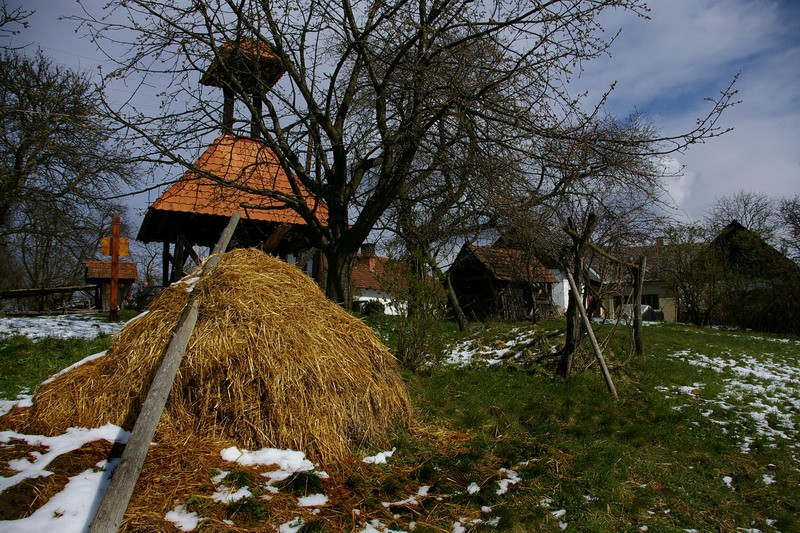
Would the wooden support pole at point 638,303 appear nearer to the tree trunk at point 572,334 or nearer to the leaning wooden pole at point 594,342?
the tree trunk at point 572,334

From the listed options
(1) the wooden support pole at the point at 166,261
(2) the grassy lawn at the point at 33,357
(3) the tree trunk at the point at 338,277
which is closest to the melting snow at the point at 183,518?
(2) the grassy lawn at the point at 33,357

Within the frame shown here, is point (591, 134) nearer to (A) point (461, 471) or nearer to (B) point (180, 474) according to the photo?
(A) point (461, 471)

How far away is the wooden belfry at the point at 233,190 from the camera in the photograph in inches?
262

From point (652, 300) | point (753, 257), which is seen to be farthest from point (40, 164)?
point (652, 300)

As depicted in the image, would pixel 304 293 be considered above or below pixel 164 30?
below

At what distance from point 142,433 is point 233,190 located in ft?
17.5

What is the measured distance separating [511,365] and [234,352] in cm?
487

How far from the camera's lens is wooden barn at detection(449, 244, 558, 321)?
63.0 feet

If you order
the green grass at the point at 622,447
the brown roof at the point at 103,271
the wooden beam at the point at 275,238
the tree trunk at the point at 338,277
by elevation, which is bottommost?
the green grass at the point at 622,447

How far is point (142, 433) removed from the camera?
2.95 meters

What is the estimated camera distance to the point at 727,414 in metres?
5.88

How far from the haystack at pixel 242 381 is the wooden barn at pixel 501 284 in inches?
568

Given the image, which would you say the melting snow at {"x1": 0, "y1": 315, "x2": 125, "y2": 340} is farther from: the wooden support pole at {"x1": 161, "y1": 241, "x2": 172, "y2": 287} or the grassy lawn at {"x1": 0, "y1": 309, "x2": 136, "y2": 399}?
the wooden support pole at {"x1": 161, "y1": 241, "x2": 172, "y2": 287}

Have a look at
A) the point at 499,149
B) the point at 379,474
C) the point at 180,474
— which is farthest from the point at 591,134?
the point at 180,474
